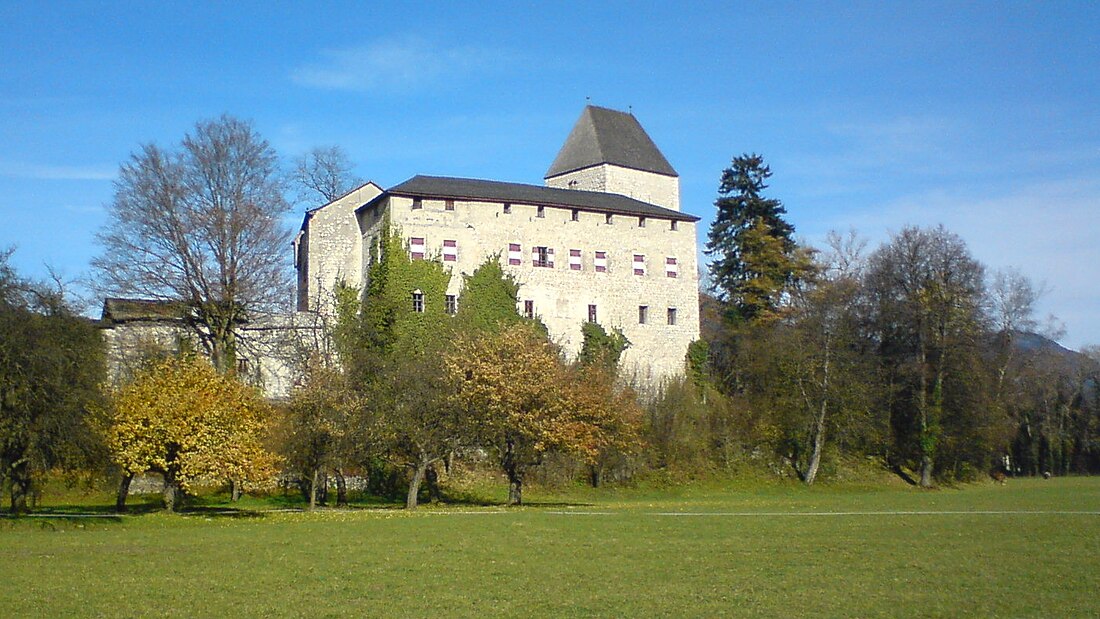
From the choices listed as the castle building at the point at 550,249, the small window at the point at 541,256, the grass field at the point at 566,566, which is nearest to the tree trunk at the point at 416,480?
the grass field at the point at 566,566

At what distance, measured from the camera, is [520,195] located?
63.6 m

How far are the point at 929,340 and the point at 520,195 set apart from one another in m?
24.3

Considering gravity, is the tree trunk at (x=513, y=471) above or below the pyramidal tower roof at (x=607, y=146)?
below

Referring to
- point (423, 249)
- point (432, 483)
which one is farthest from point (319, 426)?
point (423, 249)

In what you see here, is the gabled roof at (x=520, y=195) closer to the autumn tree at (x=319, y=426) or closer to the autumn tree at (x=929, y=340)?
the autumn tree at (x=929, y=340)

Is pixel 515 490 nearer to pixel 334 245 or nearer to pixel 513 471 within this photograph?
pixel 513 471

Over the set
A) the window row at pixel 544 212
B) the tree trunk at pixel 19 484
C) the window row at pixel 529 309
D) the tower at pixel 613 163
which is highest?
the tower at pixel 613 163

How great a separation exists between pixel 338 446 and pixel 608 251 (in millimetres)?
30201

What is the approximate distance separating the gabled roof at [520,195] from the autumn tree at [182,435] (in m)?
27.0

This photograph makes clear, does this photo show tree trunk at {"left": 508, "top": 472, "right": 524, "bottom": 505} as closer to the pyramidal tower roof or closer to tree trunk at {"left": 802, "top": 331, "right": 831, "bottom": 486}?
tree trunk at {"left": 802, "top": 331, "right": 831, "bottom": 486}

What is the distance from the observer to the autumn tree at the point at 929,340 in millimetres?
59531

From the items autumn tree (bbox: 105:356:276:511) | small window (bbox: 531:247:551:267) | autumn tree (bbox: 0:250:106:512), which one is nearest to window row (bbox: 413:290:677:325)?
small window (bbox: 531:247:551:267)

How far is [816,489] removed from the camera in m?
55.0

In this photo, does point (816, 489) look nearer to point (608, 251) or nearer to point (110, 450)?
point (608, 251)
